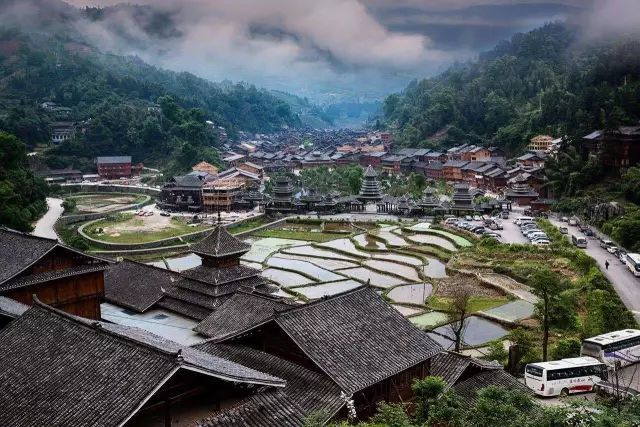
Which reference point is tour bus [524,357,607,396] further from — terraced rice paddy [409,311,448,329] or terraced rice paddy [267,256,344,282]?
terraced rice paddy [267,256,344,282]

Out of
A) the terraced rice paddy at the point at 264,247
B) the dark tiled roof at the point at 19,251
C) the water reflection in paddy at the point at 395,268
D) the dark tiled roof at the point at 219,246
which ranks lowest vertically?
the terraced rice paddy at the point at 264,247

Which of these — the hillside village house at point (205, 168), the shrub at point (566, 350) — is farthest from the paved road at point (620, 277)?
the hillside village house at point (205, 168)

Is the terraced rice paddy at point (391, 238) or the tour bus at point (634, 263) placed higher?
the tour bus at point (634, 263)

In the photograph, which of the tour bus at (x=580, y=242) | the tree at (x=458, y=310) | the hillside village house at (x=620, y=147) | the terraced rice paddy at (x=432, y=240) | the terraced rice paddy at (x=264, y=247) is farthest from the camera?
the hillside village house at (x=620, y=147)

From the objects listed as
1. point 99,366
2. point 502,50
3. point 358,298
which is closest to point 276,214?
point 358,298

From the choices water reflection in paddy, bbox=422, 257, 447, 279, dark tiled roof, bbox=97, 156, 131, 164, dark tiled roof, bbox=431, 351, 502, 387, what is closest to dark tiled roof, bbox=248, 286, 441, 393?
dark tiled roof, bbox=431, 351, 502, 387

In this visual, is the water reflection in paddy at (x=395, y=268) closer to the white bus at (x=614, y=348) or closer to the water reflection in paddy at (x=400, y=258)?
the water reflection in paddy at (x=400, y=258)
